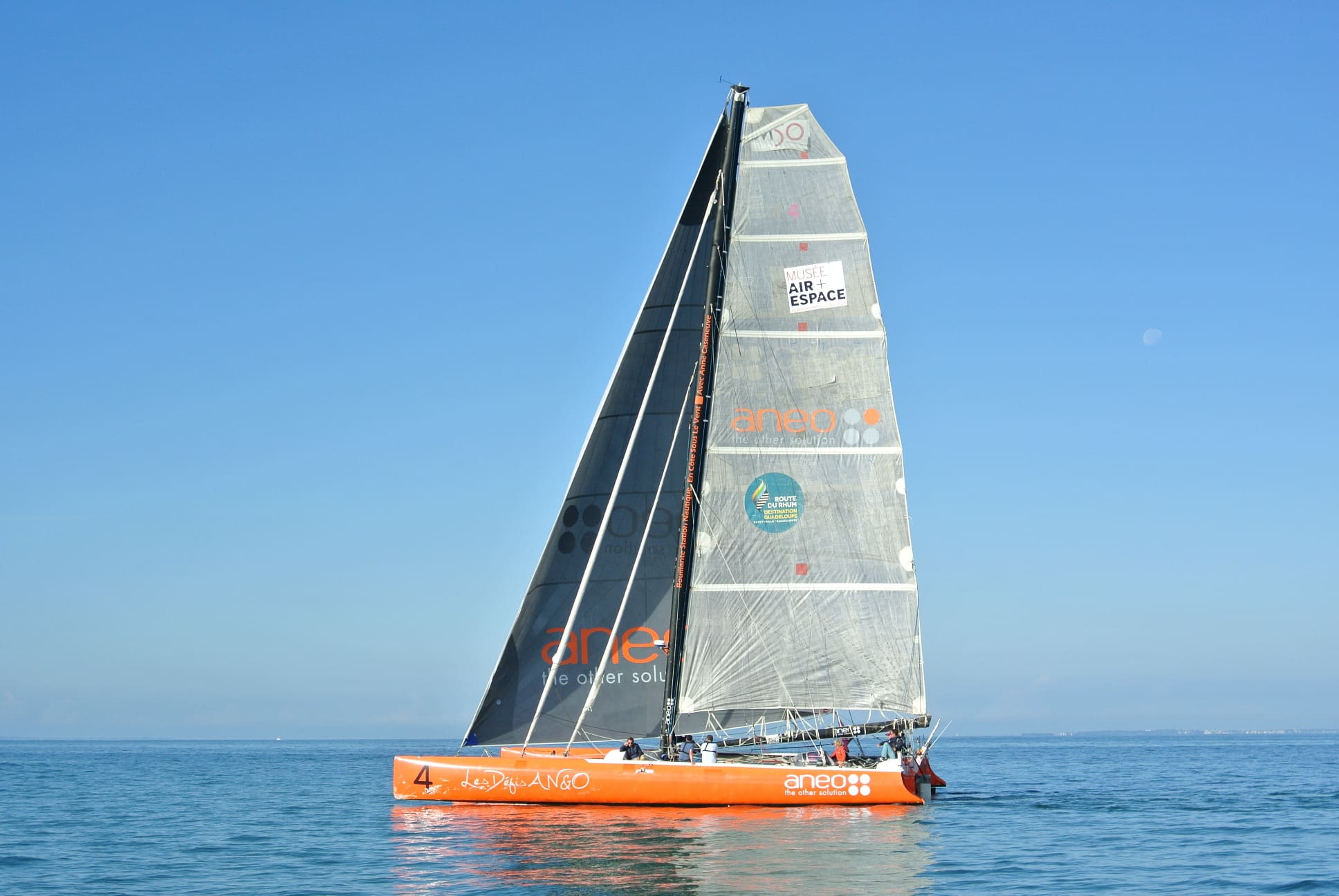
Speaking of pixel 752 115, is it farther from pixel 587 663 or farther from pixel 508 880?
pixel 508 880

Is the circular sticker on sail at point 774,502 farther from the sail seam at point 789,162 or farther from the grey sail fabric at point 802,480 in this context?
the sail seam at point 789,162

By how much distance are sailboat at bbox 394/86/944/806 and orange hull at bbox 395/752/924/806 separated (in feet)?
0.65

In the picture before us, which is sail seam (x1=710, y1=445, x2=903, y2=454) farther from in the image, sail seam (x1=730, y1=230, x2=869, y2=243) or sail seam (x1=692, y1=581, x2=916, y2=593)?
sail seam (x1=730, y1=230, x2=869, y2=243)

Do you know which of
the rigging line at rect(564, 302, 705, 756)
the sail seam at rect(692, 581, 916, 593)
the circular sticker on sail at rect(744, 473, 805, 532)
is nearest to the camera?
the sail seam at rect(692, 581, 916, 593)

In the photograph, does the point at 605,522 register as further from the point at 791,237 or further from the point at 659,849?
the point at 659,849

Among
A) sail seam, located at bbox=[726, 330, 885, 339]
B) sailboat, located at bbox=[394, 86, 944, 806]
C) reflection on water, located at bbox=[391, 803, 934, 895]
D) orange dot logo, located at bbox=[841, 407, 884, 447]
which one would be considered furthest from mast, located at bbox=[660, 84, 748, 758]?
orange dot logo, located at bbox=[841, 407, 884, 447]

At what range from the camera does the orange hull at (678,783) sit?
2562 cm

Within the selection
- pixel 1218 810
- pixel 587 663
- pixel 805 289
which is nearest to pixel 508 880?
pixel 587 663

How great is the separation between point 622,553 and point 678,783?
17.6 feet

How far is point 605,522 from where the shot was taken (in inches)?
1129

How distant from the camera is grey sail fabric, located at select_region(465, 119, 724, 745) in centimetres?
2830

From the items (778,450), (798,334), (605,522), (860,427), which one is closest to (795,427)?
(778,450)

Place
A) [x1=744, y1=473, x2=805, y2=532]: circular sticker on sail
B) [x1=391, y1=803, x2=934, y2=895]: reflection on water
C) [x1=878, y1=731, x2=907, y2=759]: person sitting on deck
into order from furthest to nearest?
[x1=744, y1=473, x2=805, y2=532]: circular sticker on sail, [x1=878, y1=731, x2=907, y2=759]: person sitting on deck, [x1=391, y1=803, x2=934, y2=895]: reflection on water

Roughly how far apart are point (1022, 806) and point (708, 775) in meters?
11.0
